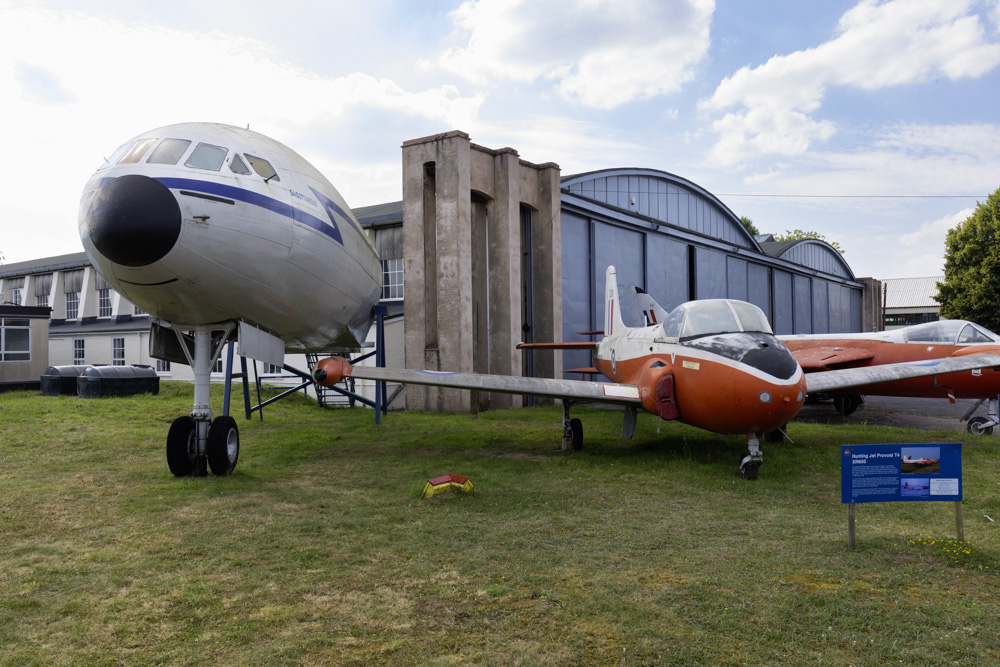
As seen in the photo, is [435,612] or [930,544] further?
[930,544]

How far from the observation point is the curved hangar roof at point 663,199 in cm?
2342

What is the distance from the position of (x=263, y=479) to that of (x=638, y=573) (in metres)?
5.65

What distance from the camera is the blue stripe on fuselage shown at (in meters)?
6.86

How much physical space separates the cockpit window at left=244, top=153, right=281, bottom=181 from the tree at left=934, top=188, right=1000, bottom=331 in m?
42.8

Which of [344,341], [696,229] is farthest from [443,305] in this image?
[696,229]

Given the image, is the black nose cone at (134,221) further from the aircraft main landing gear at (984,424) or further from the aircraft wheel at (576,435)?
the aircraft main landing gear at (984,424)

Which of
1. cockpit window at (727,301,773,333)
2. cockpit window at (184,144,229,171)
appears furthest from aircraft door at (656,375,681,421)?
cockpit window at (184,144,229,171)

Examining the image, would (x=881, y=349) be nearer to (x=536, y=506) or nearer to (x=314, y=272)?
(x=536, y=506)

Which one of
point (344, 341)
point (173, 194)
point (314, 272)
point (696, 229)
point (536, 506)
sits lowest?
point (536, 506)

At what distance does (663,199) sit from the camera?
27.2 meters

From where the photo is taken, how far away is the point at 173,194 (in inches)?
266

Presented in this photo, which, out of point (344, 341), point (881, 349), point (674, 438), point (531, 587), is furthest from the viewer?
point (881, 349)

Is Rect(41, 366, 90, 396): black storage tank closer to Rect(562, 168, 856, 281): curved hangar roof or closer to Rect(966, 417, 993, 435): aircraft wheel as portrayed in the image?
Rect(562, 168, 856, 281): curved hangar roof

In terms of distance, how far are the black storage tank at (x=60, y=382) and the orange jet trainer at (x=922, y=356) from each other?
2378cm
